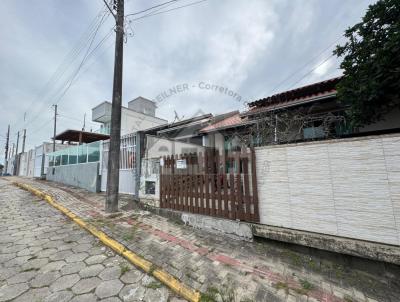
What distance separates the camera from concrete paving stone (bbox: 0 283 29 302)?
214cm

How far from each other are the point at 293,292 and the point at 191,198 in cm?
276

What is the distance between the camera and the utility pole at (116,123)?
5.54 meters

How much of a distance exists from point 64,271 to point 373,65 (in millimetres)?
6757

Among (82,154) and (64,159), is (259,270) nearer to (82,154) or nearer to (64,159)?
(82,154)

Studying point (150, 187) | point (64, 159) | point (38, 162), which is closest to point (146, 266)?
point (150, 187)

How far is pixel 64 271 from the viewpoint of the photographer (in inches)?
104

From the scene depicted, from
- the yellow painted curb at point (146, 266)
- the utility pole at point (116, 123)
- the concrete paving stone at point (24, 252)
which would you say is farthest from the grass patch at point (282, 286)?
the utility pole at point (116, 123)

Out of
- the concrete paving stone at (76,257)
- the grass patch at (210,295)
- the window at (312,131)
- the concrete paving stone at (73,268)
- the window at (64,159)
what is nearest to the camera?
the grass patch at (210,295)

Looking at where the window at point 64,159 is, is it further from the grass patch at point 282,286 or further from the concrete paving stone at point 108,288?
the grass patch at point 282,286

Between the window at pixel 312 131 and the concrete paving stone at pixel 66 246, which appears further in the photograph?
the window at pixel 312 131

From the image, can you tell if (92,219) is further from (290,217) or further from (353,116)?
(353,116)

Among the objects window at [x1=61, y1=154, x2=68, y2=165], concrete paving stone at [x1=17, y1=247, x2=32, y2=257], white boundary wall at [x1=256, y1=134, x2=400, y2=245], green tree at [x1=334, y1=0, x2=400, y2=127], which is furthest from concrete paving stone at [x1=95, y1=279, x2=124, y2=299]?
window at [x1=61, y1=154, x2=68, y2=165]

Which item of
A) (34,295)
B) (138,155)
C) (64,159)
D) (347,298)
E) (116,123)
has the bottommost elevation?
(347,298)

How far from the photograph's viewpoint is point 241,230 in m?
3.58
